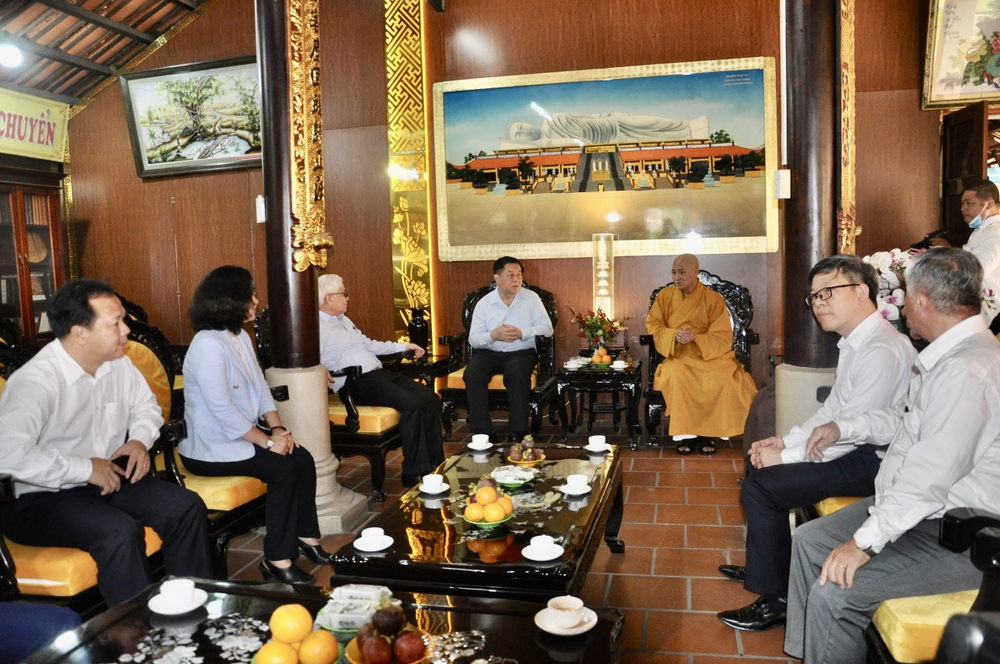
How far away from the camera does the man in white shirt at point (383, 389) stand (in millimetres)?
4566

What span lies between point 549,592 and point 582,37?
5.34 metres

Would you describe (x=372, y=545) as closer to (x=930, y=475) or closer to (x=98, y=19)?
(x=930, y=475)

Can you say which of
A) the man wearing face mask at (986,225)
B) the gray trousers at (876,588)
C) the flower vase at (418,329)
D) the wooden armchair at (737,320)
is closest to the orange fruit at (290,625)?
the gray trousers at (876,588)

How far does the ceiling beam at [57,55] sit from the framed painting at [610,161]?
10.2 feet

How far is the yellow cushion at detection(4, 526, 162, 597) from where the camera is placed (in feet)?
7.73

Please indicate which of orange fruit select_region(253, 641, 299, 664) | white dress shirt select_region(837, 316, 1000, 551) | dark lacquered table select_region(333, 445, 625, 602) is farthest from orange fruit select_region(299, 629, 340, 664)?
white dress shirt select_region(837, 316, 1000, 551)

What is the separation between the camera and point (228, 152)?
7121 millimetres

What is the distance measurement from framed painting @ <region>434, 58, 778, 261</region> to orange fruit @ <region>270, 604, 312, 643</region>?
5143 mm

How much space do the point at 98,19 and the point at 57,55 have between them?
1.56 ft

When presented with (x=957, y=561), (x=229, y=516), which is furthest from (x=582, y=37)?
(x=957, y=561)

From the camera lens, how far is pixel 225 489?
10.2 ft

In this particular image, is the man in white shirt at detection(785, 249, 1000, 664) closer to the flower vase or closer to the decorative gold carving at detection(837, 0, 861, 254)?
the decorative gold carving at detection(837, 0, 861, 254)

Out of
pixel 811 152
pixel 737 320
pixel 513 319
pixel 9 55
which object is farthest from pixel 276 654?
pixel 9 55

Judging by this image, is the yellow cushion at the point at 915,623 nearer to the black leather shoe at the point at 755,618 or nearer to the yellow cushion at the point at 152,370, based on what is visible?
the black leather shoe at the point at 755,618
